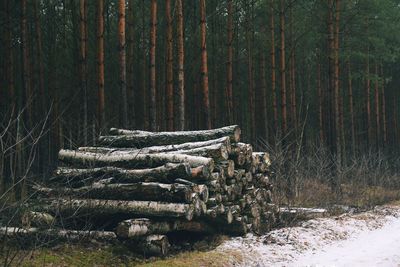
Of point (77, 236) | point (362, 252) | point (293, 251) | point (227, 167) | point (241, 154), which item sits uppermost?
point (241, 154)

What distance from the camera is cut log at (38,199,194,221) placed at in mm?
8008

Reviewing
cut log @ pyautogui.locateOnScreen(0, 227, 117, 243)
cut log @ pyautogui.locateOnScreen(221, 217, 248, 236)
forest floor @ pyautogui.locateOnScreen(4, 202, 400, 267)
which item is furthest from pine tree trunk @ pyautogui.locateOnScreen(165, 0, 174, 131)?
cut log @ pyautogui.locateOnScreen(0, 227, 117, 243)

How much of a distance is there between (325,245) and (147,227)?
4033 mm

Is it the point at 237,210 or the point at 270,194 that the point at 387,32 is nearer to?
the point at 270,194

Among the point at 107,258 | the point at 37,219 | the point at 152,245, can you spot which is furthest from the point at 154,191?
the point at 37,219

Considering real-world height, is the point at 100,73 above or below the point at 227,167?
above

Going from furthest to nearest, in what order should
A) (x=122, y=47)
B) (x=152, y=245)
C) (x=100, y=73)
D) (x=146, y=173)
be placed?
(x=100, y=73) < (x=122, y=47) < (x=146, y=173) < (x=152, y=245)

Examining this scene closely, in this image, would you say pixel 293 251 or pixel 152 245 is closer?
pixel 152 245

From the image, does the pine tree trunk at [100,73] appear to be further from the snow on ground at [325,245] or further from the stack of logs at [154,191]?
the snow on ground at [325,245]

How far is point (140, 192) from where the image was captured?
8266mm

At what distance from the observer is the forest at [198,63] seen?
17.3 m

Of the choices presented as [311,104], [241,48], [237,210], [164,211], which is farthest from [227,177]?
[311,104]

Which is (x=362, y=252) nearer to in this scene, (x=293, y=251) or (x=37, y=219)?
(x=293, y=251)

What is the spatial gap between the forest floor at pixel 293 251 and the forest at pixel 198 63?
17.5 ft
